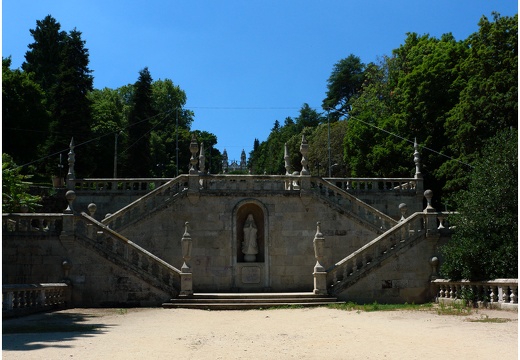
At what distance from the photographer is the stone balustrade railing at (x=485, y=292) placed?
15686mm

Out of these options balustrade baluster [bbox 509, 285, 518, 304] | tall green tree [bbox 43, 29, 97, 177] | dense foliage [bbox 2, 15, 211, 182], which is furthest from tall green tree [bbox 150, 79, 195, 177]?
balustrade baluster [bbox 509, 285, 518, 304]

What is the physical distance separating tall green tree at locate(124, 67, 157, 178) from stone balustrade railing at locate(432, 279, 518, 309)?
1509 inches

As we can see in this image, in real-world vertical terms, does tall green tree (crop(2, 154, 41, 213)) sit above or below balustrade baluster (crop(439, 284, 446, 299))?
above

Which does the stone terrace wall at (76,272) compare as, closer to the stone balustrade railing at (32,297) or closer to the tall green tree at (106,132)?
the stone balustrade railing at (32,297)

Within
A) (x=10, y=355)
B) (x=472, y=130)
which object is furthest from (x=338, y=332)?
(x=472, y=130)

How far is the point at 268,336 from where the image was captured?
12.4 meters

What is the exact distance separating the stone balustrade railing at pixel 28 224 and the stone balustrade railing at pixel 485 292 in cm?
1217

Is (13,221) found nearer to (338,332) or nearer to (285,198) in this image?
(285,198)

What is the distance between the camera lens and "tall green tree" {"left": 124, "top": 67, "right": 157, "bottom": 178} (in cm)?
5412

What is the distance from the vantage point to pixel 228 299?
20.1 m

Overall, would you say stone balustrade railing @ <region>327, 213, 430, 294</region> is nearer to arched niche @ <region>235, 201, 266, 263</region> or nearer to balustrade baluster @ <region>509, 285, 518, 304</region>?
arched niche @ <region>235, 201, 266, 263</region>

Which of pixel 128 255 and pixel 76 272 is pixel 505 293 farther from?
pixel 76 272

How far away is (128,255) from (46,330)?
7.10 metres

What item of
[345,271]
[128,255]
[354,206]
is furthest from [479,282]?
[128,255]
